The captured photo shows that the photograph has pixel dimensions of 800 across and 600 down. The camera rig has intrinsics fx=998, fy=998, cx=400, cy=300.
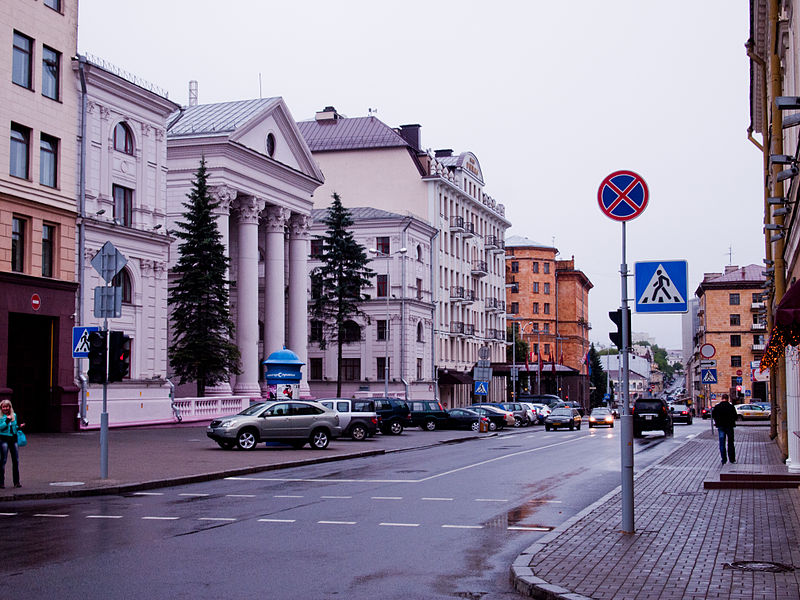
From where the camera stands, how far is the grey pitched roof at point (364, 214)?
252ft

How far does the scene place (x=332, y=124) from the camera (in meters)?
87.6

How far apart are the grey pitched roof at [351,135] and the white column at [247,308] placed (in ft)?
89.7

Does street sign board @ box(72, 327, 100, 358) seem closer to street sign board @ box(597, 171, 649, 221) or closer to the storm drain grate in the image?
street sign board @ box(597, 171, 649, 221)

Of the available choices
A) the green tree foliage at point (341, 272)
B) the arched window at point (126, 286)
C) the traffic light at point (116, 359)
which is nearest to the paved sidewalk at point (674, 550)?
the traffic light at point (116, 359)

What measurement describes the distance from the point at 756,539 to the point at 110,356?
1285 centimetres

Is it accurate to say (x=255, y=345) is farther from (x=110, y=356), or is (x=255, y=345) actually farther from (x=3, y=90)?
(x=110, y=356)

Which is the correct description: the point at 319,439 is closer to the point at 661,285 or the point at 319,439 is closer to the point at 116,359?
the point at 116,359

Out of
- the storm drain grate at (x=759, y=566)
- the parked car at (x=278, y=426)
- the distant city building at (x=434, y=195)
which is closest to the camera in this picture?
the storm drain grate at (x=759, y=566)

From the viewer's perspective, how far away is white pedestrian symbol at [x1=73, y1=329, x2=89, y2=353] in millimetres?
20906

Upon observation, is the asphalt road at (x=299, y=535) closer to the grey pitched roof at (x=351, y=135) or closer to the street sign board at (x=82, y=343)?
the street sign board at (x=82, y=343)

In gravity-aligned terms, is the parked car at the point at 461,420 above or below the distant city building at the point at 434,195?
below

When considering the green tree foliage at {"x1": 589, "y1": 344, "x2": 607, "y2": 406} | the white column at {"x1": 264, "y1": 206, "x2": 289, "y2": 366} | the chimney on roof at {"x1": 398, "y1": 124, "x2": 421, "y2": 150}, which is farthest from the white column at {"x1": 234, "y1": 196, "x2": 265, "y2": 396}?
the green tree foliage at {"x1": 589, "y1": 344, "x2": 607, "y2": 406}

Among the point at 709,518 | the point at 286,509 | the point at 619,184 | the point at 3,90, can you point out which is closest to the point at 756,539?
the point at 709,518

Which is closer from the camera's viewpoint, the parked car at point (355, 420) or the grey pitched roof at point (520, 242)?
the parked car at point (355, 420)
